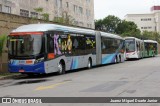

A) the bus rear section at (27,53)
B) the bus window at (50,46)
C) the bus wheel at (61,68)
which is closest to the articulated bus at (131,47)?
the bus wheel at (61,68)

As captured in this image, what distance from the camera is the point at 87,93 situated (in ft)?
45.0

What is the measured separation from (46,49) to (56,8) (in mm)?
36846

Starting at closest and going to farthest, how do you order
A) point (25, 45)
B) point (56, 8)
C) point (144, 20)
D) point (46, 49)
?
point (25, 45)
point (46, 49)
point (56, 8)
point (144, 20)

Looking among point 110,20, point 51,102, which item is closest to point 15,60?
point 51,102

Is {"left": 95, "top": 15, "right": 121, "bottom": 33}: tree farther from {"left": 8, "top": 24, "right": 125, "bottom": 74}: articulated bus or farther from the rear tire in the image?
the rear tire

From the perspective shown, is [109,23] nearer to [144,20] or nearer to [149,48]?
[144,20]

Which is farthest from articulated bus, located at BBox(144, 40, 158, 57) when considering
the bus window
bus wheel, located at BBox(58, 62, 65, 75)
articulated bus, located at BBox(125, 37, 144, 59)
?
the bus window

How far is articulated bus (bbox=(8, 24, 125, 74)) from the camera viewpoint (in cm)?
2252

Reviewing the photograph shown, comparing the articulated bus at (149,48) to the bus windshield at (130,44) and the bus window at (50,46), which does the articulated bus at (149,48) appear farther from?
the bus window at (50,46)

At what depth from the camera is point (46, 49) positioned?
2286 cm

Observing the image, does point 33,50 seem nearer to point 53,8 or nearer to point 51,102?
point 51,102

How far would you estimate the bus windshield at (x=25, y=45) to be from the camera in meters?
22.5

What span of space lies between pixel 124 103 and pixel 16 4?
124ft

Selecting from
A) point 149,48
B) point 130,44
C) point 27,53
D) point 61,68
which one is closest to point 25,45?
point 27,53
